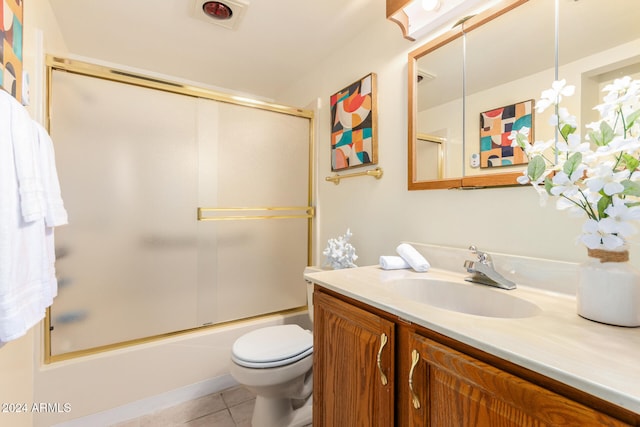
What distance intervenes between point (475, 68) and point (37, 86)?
76.8 inches

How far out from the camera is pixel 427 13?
126cm

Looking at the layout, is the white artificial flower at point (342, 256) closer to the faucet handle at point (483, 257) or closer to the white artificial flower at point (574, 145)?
the faucet handle at point (483, 257)

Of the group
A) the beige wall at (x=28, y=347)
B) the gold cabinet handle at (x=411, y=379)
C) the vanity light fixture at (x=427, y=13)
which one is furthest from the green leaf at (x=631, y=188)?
the beige wall at (x=28, y=347)

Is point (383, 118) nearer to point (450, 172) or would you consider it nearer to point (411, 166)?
point (411, 166)

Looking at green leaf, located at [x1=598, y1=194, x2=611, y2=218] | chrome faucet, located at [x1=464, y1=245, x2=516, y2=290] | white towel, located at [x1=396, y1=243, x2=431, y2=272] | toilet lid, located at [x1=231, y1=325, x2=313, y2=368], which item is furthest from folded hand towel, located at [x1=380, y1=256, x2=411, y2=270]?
green leaf, located at [x1=598, y1=194, x2=611, y2=218]

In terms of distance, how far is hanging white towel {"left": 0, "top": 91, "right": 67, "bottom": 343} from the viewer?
2.42 feet

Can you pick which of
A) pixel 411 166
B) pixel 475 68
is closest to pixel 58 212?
pixel 411 166

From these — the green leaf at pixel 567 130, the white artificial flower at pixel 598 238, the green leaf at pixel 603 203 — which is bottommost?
the white artificial flower at pixel 598 238

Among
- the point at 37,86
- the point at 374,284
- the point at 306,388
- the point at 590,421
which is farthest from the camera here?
the point at 306,388

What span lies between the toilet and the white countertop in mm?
646

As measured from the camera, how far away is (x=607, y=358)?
19.6 inches

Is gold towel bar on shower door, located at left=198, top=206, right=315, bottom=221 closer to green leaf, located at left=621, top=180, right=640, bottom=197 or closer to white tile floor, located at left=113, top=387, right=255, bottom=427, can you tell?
white tile floor, located at left=113, top=387, right=255, bottom=427

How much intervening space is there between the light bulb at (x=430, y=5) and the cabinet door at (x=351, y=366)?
4.27 ft

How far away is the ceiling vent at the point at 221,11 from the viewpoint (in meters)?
1.49
